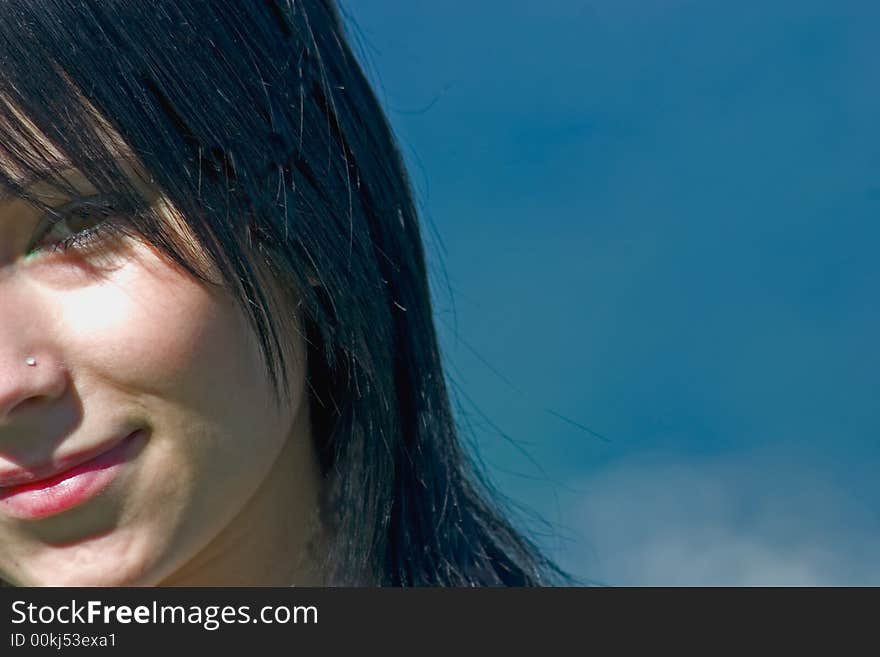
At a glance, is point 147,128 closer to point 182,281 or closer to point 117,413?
point 182,281

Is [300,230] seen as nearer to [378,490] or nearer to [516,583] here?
[378,490]

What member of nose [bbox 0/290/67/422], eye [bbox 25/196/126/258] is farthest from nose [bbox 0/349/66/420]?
eye [bbox 25/196/126/258]

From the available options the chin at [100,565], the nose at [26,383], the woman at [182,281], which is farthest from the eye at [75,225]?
the chin at [100,565]

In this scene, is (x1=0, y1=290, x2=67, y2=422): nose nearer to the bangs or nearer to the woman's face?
the woman's face

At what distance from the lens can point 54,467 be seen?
1.20 metres

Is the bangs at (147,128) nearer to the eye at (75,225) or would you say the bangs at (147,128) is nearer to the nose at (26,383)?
the eye at (75,225)

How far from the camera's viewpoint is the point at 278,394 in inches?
52.0

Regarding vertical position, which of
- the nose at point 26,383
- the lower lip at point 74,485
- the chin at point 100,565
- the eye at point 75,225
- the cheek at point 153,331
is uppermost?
the eye at point 75,225

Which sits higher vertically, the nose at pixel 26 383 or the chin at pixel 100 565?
the nose at pixel 26 383

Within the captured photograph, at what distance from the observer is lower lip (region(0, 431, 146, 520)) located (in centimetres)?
121

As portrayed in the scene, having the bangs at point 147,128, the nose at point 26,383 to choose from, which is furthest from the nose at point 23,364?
the bangs at point 147,128

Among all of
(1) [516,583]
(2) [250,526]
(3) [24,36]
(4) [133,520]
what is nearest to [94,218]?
(3) [24,36]

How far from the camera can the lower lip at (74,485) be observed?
121cm

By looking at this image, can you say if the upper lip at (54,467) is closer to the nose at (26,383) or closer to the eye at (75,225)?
the nose at (26,383)
